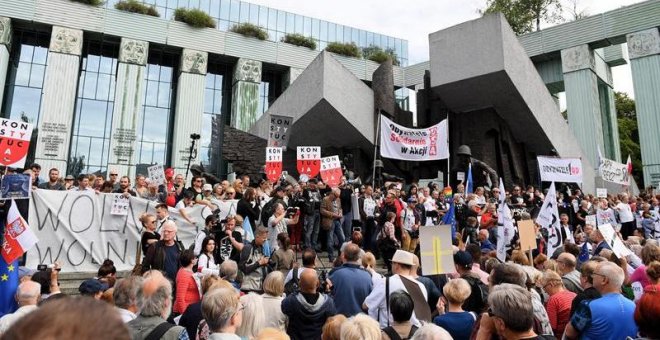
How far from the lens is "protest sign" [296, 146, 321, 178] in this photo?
39.6ft

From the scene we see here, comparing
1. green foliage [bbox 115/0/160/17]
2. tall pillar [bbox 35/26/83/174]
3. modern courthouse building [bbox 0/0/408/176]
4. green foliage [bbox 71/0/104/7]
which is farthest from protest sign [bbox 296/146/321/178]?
green foliage [bbox 71/0/104/7]

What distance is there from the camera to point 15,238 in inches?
215

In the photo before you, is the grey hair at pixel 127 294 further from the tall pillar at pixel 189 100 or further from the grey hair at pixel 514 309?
the tall pillar at pixel 189 100

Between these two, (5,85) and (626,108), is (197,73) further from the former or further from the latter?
(626,108)

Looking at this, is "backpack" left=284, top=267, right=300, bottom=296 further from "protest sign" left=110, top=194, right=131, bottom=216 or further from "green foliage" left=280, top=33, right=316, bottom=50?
"green foliage" left=280, top=33, right=316, bottom=50

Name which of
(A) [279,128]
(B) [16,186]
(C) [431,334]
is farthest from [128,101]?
(C) [431,334]

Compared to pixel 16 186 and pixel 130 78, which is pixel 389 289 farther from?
pixel 130 78

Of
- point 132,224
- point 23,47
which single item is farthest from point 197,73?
point 132,224

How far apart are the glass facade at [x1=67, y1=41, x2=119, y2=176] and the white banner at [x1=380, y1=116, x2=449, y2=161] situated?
19.4 meters

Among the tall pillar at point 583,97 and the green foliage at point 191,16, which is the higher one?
the green foliage at point 191,16

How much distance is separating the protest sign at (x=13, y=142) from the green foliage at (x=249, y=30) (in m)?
24.0

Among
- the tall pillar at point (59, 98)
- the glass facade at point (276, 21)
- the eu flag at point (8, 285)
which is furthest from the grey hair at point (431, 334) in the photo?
the glass facade at point (276, 21)

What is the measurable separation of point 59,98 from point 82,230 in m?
19.9

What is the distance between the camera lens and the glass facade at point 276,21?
1234 inches
